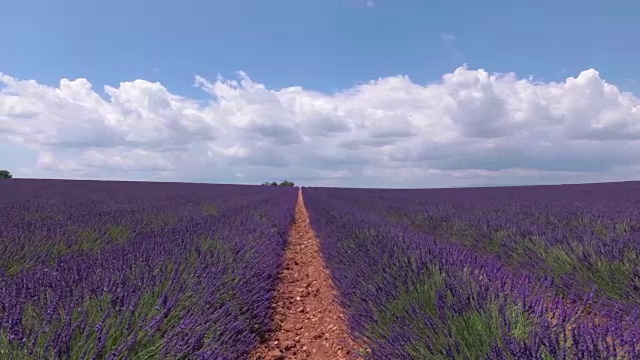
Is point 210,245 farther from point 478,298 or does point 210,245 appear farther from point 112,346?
point 478,298

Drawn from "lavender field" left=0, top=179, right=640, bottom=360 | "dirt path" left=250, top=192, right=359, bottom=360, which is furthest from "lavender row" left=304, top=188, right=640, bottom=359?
"dirt path" left=250, top=192, right=359, bottom=360

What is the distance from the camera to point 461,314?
199 cm

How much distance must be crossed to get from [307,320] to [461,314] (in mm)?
1589

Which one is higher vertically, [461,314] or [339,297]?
[461,314]

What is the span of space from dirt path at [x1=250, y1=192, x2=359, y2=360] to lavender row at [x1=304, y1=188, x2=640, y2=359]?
20 centimetres

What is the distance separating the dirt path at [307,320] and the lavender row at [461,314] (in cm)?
20

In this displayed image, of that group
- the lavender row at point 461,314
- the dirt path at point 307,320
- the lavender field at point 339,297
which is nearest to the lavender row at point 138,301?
the lavender field at point 339,297

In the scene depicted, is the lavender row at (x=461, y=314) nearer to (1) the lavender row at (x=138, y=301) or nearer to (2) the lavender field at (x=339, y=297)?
(2) the lavender field at (x=339, y=297)

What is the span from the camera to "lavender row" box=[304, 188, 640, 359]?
4.74 feet

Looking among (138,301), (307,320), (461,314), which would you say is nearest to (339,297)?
(307,320)

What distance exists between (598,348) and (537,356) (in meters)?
0.21

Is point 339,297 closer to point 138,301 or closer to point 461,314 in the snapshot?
point 461,314

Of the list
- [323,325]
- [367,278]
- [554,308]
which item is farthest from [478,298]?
[323,325]

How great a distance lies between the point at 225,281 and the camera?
2.90 meters
